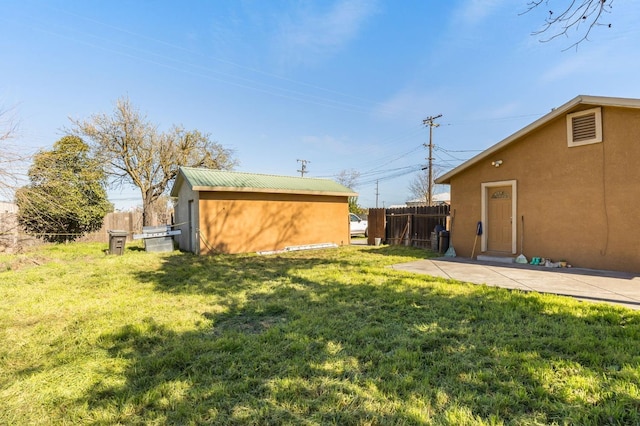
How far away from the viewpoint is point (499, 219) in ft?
29.1

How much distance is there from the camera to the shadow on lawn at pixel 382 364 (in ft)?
6.77

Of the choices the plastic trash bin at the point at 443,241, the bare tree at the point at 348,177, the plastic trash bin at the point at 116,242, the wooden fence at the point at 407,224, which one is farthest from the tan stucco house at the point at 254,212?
the bare tree at the point at 348,177

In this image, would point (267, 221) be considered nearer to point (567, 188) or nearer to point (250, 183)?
point (250, 183)

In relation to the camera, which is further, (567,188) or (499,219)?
(499,219)

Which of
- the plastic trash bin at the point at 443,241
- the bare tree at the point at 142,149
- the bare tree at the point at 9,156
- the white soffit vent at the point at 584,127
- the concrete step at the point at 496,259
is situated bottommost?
the concrete step at the point at 496,259

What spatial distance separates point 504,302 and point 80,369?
5.09 m

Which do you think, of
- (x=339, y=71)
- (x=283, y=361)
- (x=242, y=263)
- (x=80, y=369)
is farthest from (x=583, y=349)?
(x=339, y=71)

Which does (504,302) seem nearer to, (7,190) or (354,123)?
(7,190)

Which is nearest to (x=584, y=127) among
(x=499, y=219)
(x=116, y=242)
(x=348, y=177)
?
(x=499, y=219)

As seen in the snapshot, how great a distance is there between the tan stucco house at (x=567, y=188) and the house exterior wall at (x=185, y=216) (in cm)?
919

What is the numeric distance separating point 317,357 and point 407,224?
35.6 feet

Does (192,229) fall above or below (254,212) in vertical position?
below

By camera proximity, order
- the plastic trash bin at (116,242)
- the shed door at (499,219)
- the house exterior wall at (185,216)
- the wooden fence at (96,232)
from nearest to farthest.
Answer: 1. the shed door at (499,219)
2. the plastic trash bin at (116,242)
3. the wooden fence at (96,232)
4. the house exterior wall at (185,216)

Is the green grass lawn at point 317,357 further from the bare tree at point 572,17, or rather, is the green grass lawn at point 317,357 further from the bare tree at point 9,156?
the bare tree at point 572,17
